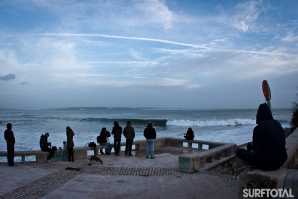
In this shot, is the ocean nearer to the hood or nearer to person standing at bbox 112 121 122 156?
person standing at bbox 112 121 122 156

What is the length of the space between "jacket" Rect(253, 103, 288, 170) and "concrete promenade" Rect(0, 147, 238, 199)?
2654mm

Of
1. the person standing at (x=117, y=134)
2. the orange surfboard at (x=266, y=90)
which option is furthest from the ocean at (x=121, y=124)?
the orange surfboard at (x=266, y=90)

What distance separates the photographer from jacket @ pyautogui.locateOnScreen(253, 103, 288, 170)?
3635 mm

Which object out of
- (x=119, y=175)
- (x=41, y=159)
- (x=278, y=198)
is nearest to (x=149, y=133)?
(x=119, y=175)

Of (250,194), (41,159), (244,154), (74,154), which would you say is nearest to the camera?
(250,194)

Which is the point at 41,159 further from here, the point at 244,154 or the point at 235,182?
the point at 244,154

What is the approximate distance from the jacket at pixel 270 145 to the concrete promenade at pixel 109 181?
104 inches

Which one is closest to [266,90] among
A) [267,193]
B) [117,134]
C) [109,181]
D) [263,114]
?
[263,114]

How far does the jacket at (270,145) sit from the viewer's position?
3.63 m

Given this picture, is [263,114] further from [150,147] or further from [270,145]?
[150,147]

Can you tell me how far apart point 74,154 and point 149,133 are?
331 centimetres

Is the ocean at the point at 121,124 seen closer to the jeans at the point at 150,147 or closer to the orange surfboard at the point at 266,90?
the jeans at the point at 150,147

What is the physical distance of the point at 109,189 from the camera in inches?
268

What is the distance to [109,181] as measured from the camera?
7.59 metres
